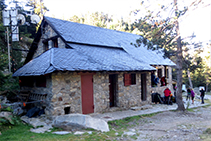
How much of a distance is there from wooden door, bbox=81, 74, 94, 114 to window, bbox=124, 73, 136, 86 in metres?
2.61

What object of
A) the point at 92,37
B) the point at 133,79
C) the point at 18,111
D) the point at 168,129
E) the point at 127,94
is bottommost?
the point at 168,129

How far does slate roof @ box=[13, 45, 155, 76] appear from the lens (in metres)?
7.97

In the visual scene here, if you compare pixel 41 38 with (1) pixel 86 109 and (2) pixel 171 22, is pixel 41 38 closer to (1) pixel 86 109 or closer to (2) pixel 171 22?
(1) pixel 86 109

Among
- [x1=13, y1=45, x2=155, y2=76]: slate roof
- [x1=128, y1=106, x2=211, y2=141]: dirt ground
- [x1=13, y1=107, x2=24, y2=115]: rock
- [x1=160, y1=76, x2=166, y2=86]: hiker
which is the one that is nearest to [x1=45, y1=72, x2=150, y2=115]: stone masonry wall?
[x1=13, y1=45, x2=155, y2=76]: slate roof

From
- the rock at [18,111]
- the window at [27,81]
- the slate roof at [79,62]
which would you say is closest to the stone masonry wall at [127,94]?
the slate roof at [79,62]

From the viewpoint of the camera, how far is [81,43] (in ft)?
37.3

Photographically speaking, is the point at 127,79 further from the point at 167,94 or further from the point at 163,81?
the point at 163,81

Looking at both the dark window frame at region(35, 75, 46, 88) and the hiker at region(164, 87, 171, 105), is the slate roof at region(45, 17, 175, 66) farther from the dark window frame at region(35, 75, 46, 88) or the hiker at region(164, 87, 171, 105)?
the dark window frame at region(35, 75, 46, 88)

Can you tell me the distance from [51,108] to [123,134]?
357 centimetres

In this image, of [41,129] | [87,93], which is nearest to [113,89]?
[87,93]

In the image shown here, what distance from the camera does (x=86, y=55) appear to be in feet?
33.0

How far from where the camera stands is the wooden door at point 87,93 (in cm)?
892

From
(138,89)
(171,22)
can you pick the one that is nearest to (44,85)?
(138,89)

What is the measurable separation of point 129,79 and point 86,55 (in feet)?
10.7
